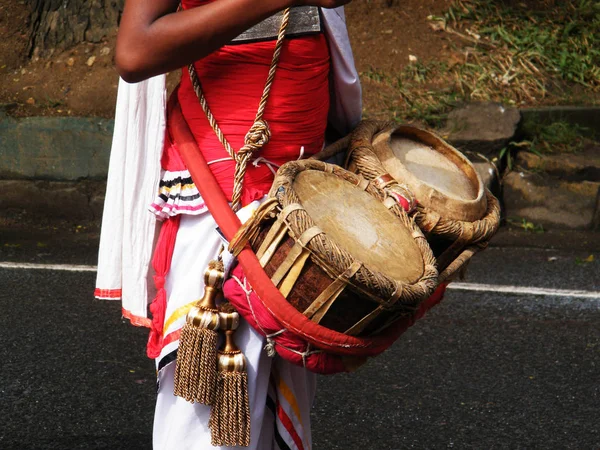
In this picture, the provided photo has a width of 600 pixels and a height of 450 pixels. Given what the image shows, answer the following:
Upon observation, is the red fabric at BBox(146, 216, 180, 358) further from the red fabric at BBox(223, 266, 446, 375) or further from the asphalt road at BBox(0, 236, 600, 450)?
the asphalt road at BBox(0, 236, 600, 450)

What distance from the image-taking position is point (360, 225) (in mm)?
1813

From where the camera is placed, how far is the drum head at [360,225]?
174 centimetres

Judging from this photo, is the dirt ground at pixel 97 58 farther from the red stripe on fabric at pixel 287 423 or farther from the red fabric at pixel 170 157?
the red stripe on fabric at pixel 287 423

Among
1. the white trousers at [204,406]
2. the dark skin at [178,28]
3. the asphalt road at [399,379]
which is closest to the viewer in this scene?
the dark skin at [178,28]

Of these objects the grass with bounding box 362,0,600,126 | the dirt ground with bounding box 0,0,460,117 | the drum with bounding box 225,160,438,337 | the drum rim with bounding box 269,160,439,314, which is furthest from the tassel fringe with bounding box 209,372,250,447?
the dirt ground with bounding box 0,0,460,117

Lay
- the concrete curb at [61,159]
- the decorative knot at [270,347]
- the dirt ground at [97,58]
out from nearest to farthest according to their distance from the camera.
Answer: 1. the decorative knot at [270,347]
2. the concrete curb at [61,159]
3. the dirt ground at [97,58]

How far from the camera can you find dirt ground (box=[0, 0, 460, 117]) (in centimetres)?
717

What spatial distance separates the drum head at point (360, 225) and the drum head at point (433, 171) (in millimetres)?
125

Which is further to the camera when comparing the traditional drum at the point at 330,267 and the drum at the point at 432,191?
the drum at the point at 432,191

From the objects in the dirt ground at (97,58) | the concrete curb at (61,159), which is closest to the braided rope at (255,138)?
the concrete curb at (61,159)

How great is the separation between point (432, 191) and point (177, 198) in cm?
57

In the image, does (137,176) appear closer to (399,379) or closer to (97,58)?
(399,379)

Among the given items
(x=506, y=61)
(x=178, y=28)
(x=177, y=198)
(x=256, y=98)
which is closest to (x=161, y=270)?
(x=177, y=198)

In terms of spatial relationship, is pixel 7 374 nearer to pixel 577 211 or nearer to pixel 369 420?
pixel 369 420
